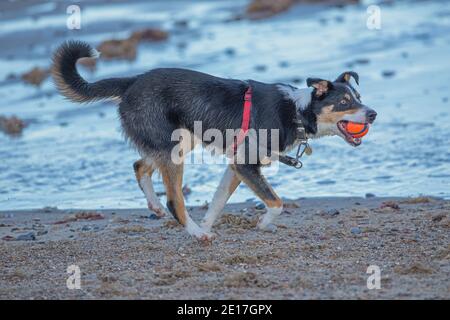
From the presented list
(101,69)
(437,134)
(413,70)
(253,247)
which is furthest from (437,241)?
(101,69)

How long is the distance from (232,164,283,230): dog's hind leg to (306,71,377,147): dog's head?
28.3 inches

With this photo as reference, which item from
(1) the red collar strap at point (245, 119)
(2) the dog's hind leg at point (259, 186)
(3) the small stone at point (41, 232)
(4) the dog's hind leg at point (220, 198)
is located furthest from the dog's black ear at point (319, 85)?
(3) the small stone at point (41, 232)

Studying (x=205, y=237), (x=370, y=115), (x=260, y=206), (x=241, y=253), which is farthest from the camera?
(x=260, y=206)

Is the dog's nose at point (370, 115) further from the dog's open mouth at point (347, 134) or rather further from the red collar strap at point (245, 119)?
the red collar strap at point (245, 119)

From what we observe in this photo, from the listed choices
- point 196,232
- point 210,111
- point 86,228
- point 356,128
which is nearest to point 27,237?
point 86,228

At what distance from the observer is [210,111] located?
27.8 feet

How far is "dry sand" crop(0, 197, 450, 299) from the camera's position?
669 centimetres

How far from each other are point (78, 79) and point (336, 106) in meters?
2.31

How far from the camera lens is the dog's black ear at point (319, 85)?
8.32 meters

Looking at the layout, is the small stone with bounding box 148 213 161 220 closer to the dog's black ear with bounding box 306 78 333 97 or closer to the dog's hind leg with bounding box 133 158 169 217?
the dog's hind leg with bounding box 133 158 169 217

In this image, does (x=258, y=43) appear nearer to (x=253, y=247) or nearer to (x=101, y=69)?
(x=101, y=69)

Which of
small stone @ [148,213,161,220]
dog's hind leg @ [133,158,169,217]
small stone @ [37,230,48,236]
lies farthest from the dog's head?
small stone @ [37,230,48,236]

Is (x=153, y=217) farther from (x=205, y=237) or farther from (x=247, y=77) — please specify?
(x=247, y=77)

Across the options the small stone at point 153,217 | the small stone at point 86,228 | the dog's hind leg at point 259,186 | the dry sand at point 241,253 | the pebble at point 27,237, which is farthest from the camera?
the small stone at point 153,217
